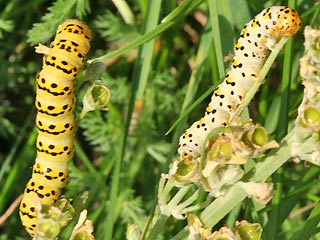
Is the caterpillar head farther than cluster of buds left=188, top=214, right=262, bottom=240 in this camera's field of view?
Yes

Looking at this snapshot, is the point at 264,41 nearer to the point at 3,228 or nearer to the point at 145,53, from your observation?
the point at 145,53

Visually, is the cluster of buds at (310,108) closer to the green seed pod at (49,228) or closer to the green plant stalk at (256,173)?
the green plant stalk at (256,173)

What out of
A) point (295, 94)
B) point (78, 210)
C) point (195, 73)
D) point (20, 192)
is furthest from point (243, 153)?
point (20, 192)

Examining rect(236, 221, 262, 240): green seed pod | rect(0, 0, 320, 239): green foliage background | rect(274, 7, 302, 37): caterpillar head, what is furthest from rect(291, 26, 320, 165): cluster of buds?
rect(0, 0, 320, 239): green foliage background

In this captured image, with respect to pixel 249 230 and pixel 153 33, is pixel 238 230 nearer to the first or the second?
pixel 249 230

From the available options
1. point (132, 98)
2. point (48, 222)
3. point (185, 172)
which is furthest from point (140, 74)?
point (48, 222)

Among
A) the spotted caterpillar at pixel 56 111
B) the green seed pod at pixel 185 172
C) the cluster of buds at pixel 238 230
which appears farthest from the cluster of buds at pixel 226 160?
the spotted caterpillar at pixel 56 111

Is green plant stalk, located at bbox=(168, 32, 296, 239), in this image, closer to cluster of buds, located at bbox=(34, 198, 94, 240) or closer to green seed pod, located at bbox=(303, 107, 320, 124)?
green seed pod, located at bbox=(303, 107, 320, 124)
